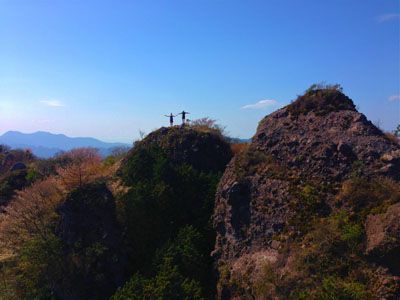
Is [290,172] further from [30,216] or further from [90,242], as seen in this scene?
[30,216]

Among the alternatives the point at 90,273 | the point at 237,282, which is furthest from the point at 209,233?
the point at 90,273

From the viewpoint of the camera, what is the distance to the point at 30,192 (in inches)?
840

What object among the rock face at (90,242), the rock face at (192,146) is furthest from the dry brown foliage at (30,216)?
the rock face at (192,146)

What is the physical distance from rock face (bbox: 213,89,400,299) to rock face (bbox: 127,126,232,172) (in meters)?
4.75

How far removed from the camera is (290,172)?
17203 millimetres

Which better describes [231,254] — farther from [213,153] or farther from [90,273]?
[213,153]

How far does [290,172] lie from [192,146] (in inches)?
333

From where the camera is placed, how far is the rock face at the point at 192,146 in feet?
78.8

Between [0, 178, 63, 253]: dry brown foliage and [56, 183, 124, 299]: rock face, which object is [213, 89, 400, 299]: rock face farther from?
[0, 178, 63, 253]: dry brown foliage

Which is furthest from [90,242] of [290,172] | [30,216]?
[290,172]

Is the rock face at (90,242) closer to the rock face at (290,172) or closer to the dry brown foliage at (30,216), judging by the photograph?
the dry brown foliage at (30,216)

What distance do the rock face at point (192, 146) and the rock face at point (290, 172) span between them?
15.6 ft

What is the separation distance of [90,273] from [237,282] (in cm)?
646

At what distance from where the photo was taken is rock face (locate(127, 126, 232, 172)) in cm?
2402
